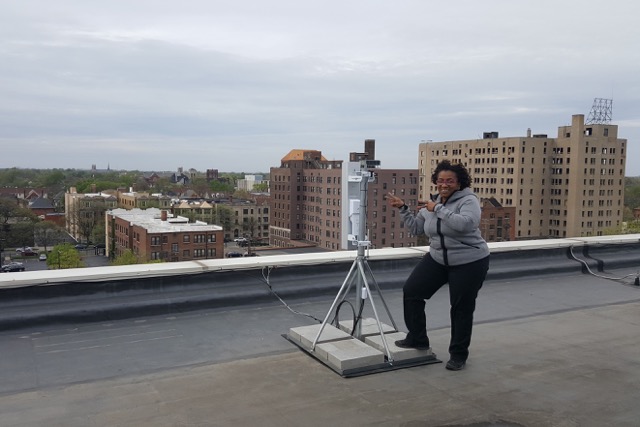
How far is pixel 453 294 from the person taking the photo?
148 inches

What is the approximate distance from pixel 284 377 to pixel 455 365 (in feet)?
3.61

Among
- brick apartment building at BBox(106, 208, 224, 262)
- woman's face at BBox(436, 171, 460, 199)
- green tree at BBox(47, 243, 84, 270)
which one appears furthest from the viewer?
green tree at BBox(47, 243, 84, 270)

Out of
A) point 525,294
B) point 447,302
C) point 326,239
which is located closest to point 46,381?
point 447,302

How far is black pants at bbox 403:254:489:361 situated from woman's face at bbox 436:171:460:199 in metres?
0.47

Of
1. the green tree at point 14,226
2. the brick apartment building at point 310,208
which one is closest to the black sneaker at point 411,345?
the brick apartment building at point 310,208

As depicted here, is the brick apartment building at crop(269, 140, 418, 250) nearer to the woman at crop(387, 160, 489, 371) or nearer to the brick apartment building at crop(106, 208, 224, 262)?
the brick apartment building at crop(106, 208, 224, 262)

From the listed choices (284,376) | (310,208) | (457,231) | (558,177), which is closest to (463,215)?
(457,231)

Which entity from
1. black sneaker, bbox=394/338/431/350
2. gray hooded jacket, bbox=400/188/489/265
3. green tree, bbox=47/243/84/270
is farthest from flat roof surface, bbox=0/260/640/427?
green tree, bbox=47/243/84/270

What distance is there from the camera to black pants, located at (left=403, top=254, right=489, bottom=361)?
3713 millimetres

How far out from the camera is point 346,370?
3537 mm

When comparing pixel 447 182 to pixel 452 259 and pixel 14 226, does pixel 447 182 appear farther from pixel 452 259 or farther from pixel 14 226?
pixel 14 226

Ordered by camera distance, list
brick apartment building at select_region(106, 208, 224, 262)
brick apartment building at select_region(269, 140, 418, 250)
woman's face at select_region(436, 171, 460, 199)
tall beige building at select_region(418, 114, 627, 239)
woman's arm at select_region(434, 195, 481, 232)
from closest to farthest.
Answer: woman's arm at select_region(434, 195, 481, 232) → woman's face at select_region(436, 171, 460, 199) → brick apartment building at select_region(106, 208, 224, 262) → brick apartment building at select_region(269, 140, 418, 250) → tall beige building at select_region(418, 114, 627, 239)

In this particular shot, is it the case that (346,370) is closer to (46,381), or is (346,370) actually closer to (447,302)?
(46,381)

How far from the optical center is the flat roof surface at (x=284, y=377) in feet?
9.71
